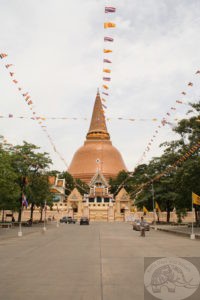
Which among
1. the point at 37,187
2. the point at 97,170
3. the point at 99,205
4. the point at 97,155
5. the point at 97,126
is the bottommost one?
the point at 99,205

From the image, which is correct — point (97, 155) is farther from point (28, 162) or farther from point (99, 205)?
point (28, 162)

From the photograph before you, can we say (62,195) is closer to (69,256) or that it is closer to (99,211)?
(99,211)

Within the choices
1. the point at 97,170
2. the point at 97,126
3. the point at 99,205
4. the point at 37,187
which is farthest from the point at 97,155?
the point at 37,187

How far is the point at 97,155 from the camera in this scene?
11131 centimetres

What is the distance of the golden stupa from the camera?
108 meters

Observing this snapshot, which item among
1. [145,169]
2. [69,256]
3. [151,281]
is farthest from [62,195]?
[151,281]

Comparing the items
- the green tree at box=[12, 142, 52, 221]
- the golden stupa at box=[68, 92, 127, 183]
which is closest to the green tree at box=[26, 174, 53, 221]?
the green tree at box=[12, 142, 52, 221]

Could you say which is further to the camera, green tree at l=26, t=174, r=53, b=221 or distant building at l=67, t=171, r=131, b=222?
distant building at l=67, t=171, r=131, b=222

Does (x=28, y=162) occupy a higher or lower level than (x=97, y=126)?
lower

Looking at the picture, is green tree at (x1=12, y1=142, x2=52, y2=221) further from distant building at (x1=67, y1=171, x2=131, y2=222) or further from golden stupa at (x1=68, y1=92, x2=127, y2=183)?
golden stupa at (x1=68, y1=92, x2=127, y2=183)

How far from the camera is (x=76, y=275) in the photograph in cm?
973

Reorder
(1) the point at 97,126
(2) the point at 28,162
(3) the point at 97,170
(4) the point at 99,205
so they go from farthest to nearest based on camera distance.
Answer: (1) the point at 97,126 < (3) the point at 97,170 < (4) the point at 99,205 < (2) the point at 28,162

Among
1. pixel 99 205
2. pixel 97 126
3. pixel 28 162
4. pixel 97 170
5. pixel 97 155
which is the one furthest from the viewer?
pixel 97 126

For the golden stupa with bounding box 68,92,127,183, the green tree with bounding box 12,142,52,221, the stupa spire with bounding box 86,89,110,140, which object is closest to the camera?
the green tree with bounding box 12,142,52,221
